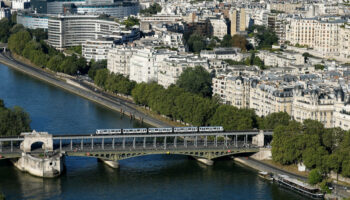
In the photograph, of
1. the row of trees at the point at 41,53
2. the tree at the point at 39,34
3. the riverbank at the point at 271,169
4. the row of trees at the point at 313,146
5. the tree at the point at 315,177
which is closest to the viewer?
the riverbank at the point at 271,169

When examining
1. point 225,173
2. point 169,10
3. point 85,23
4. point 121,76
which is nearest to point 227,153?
point 225,173

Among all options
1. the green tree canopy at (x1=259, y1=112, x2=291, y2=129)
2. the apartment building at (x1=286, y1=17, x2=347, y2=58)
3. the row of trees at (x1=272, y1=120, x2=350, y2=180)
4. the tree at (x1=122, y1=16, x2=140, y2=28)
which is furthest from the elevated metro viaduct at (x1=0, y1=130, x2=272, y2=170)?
the tree at (x1=122, y1=16, x2=140, y2=28)

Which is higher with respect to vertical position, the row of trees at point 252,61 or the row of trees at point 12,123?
the row of trees at point 252,61

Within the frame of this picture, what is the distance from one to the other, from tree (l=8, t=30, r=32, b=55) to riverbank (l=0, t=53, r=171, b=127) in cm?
188

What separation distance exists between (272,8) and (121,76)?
5021 centimetres

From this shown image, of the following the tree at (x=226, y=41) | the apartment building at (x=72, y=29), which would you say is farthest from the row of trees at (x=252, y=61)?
the apartment building at (x=72, y=29)

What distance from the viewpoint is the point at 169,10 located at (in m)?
138

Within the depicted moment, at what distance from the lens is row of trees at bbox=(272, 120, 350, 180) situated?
58.3 m

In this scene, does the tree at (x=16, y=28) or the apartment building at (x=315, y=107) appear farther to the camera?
the tree at (x=16, y=28)

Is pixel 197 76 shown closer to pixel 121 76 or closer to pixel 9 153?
pixel 121 76

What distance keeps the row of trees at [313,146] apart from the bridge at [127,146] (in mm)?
2380

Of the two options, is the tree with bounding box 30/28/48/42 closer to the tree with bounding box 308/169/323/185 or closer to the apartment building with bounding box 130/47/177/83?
the apartment building with bounding box 130/47/177/83

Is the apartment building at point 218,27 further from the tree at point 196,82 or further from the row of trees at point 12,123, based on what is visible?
the row of trees at point 12,123

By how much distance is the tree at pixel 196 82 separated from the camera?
81938mm
